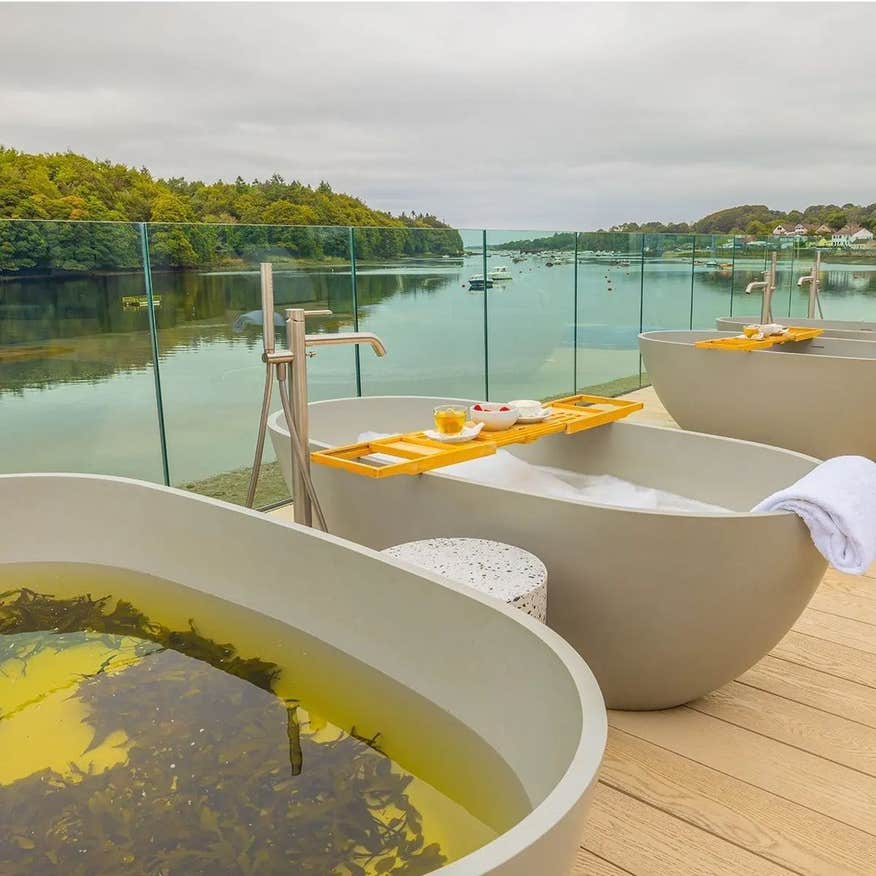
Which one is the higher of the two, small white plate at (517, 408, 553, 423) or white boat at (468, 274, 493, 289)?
white boat at (468, 274, 493, 289)

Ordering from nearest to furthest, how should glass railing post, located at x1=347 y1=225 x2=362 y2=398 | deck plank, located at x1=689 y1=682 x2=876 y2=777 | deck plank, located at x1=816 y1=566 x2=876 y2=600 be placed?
deck plank, located at x1=689 y1=682 x2=876 y2=777, deck plank, located at x1=816 y1=566 x2=876 y2=600, glass railing post, located at x1=347 y1=225 x2=362 y2=398

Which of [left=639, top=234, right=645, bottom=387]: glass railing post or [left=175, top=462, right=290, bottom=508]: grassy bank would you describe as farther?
[left=639, top=234, right=645, bottom=387]: glass railing post

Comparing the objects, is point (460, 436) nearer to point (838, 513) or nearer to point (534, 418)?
point (534, 418)

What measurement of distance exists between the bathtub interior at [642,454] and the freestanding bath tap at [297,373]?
0.85ft

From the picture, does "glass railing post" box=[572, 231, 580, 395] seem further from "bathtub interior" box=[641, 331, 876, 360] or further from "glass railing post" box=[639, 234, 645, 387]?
"bathtub interior" box=[641, 331, 876, 360]

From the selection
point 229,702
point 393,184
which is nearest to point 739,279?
point 229,702

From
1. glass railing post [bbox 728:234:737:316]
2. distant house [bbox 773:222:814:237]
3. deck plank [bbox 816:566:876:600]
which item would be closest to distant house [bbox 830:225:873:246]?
distant house [bbox 773:222:814:237]

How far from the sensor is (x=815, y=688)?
7.18 feet

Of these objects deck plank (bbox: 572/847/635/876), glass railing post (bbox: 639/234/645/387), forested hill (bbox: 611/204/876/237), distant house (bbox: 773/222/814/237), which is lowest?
deck plank (bbox: 572/847/635/876)

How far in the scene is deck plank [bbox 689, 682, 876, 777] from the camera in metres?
1.92

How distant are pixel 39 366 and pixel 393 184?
25.2 metres

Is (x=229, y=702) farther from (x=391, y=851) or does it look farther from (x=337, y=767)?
(x=391, y=851)

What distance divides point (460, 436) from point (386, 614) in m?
0.80

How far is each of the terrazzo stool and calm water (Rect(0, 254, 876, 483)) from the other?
81 centimetres
